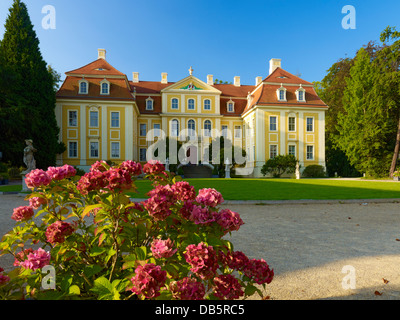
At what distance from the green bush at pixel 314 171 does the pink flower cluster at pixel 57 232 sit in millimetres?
31574

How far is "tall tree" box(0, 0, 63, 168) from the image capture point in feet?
72.6

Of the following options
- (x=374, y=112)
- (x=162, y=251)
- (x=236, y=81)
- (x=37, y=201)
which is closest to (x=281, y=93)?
(x=374, y=112)

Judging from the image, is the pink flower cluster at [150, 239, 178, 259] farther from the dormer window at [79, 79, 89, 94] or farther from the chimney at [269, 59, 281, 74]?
the chimney at [269, 59, 281, 74]

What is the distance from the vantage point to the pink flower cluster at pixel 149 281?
1142 millimetres

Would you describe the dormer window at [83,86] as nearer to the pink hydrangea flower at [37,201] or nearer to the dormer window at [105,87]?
the dormer window at [105,87]

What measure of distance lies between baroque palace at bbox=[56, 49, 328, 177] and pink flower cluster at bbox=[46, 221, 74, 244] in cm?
2821

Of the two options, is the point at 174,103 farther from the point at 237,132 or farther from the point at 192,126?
the point at 237,132

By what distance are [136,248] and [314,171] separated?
3178 cm

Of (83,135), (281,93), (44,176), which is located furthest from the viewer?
(281,93)

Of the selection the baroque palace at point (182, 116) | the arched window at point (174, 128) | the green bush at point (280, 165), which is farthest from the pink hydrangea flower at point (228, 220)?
the arched window at point (174, 128)

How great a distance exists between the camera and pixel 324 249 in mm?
3811
